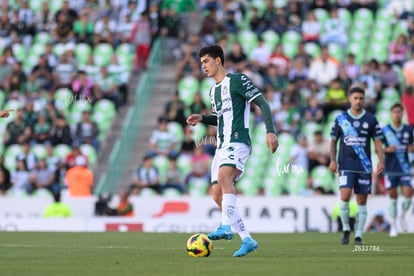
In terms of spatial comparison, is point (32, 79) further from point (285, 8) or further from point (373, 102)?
point (373, 102)

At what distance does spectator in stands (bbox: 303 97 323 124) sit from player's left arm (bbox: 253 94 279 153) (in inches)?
574

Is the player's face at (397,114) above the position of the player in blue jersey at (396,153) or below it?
above

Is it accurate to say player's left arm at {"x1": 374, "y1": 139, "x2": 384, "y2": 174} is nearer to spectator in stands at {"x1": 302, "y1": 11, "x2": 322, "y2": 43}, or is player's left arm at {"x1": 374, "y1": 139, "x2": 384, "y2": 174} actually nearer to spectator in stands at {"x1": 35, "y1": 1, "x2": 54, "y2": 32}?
spectator in stands at {"x1": 302, "y1": 11, "x2": 322, "y2": 43}

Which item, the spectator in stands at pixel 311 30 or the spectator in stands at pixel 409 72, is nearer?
→ the spectator in stands at pixel 409 72

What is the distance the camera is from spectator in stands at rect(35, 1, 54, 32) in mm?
34812

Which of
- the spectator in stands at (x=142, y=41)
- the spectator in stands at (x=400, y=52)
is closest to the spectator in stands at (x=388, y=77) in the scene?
the spectator in stands at (x=400, y=52)

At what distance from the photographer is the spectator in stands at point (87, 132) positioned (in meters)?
29.7

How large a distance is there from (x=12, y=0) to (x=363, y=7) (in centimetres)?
1144

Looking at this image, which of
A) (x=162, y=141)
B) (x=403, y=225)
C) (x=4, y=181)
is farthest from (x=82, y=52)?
(x=403, y=225)

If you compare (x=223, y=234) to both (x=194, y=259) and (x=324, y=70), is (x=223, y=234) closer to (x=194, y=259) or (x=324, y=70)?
Answer: (x=194, y=259)

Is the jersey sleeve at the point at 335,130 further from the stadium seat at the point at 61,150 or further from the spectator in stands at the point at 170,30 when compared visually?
the spectator in stands at the point at 170,30

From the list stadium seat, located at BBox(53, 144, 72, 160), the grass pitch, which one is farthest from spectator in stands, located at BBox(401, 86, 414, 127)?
stadium seat, located at BBox(53, 144, 72, 160)

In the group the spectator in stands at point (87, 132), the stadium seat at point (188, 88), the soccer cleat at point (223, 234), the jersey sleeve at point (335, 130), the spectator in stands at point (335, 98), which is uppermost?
the stadium seat at point (188, 88)

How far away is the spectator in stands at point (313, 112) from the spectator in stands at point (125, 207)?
4.98 meters
